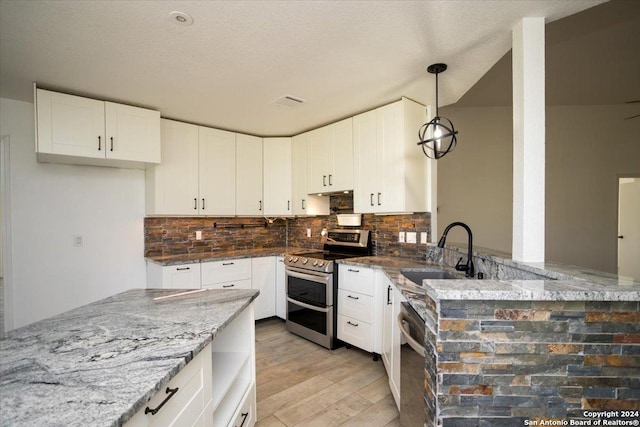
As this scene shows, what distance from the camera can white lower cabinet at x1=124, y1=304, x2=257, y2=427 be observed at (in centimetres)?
89

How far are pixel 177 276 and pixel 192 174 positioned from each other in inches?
46.4

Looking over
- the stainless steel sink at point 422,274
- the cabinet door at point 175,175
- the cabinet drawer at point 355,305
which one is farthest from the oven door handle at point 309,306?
the cabinet door at point 175,175

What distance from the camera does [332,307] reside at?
3.01m

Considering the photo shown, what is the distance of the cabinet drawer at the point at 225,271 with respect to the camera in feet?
10.7

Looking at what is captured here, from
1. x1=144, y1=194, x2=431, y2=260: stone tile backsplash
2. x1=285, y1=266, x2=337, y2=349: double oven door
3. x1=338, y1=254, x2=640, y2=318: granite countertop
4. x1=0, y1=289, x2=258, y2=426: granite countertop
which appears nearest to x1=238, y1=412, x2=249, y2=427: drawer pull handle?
x1=0, y1=289, x2=258, y2=426: granite countertop

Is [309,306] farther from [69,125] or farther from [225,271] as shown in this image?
[69,125]

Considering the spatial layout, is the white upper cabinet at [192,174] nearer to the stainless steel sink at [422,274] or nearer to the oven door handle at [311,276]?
the oven door handle at [311,276]

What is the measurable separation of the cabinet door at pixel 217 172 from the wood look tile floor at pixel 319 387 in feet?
5.58

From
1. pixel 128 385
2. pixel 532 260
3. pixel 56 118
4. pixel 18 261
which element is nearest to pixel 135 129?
pixel 56 118

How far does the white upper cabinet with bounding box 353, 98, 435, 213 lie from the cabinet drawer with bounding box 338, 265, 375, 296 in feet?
2.03

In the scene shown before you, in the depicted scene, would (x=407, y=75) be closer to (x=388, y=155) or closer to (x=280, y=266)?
(x=388, y=155)

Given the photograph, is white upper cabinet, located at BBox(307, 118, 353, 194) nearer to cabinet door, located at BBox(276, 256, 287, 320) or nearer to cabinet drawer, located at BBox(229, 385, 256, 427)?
cabinet door, located at BBox(276, 256, 287, 320)

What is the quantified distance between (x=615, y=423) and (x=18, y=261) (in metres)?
4.18

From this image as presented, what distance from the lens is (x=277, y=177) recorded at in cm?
402
